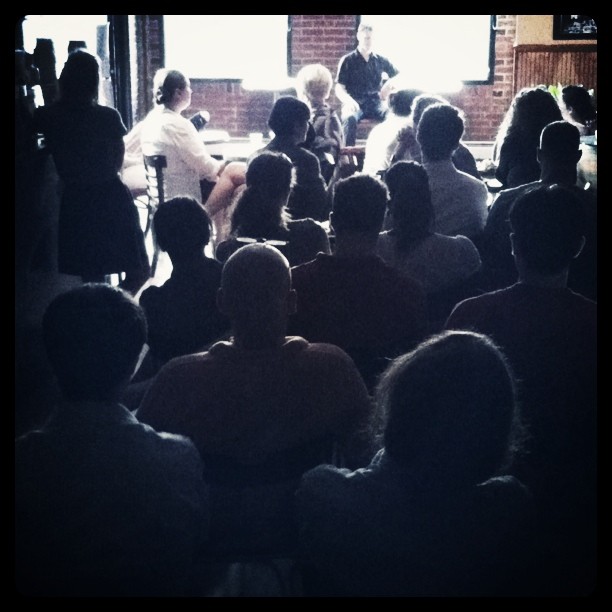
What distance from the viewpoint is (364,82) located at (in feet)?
24.0

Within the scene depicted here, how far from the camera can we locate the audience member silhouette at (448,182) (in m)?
3.09

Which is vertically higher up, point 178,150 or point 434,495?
point 178,150

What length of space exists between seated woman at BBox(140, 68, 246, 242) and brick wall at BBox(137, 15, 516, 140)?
4.20 m

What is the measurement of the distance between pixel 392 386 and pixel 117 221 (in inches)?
87.2

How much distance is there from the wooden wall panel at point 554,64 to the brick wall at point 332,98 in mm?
115

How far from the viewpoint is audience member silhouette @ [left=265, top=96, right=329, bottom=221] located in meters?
3.49

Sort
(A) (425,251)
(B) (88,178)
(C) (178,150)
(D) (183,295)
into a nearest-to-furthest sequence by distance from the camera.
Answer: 1. (D) (183,295)
2. (A) (425,251)
3. (B) (88,178)
4. (C) (178,150)

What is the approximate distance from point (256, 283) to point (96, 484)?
0.55m

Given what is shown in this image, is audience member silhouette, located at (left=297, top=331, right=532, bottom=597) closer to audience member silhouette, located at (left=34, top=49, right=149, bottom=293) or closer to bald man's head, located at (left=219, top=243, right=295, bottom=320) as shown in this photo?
bald man's head, located at (left=219, top=243, right=295, bottom=320)

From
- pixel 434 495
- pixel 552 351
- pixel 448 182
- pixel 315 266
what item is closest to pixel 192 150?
pixel 448 182

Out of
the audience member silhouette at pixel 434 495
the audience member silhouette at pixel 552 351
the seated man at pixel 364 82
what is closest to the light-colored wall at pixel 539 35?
the seated man at pixel 364 82

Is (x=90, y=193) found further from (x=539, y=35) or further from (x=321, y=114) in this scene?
(x=539, y=35)

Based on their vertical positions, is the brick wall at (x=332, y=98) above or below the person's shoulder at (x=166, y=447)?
above

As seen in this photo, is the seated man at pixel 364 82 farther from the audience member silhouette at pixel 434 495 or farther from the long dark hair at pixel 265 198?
the audience member silhouette at pixel 434 495
